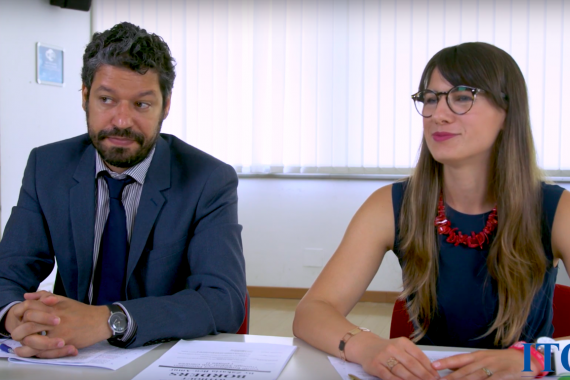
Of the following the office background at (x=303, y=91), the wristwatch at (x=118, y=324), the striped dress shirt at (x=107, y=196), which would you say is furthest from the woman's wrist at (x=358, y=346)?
the office background at (x=303, y=91)

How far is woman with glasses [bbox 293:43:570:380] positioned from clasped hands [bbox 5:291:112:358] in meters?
0.47

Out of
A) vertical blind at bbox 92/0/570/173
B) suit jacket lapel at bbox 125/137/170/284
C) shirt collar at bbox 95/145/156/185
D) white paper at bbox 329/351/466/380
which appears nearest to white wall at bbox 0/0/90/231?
vertical blind at bbox 92/0/570/173

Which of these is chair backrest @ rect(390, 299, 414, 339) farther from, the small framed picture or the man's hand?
the small framed picture

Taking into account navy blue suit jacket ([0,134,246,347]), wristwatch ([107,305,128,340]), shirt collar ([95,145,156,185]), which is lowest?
wristwatch ([107,305,128,340])

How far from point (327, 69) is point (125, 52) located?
3.06 meters

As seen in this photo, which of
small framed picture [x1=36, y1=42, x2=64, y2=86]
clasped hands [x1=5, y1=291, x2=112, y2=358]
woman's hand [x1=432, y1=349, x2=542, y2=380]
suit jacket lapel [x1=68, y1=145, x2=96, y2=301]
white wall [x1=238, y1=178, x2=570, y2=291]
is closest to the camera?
woman's hand [x1=432, y1=349, x2=542, y2=380]

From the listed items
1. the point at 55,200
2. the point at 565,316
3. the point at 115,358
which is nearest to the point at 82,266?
the point at 55,200

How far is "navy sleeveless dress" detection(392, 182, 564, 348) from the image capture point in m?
1.41

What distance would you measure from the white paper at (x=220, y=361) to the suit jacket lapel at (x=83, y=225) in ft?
1.65

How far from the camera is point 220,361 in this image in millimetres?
1020

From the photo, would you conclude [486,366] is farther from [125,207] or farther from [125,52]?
[125,52]

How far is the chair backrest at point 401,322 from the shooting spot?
1.48 metres

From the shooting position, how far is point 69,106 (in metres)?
4.30

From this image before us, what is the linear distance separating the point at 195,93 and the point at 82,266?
3316 mm
